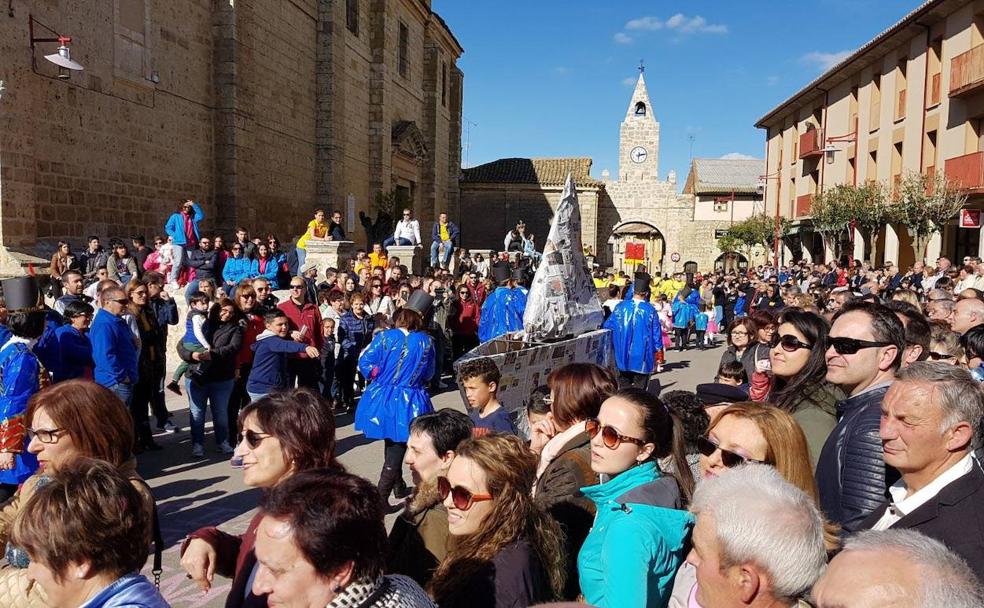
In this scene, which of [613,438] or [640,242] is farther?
[640,242]

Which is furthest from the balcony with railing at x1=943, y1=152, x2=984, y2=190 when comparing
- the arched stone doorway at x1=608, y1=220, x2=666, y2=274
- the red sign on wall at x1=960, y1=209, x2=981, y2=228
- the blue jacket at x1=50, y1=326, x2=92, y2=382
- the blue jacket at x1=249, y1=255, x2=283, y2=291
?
the arched stone doorway at x1=608, y1=220, x2=666, y2=274

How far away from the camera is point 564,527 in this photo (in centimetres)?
286

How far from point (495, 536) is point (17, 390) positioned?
3.65 m

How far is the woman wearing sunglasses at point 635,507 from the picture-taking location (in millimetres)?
2191

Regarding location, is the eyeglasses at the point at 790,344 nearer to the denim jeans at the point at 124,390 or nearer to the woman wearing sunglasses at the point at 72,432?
the woman wearing sunglasses at the point at 72,432

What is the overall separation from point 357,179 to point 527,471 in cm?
2284

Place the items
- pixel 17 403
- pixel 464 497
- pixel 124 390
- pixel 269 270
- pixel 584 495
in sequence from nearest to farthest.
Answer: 1. pixel 464 497
2. pixel 584 495
3. pixel 17 403
4. pixel 124 390
5. pixel 269 270

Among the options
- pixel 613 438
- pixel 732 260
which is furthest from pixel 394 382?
pixel 732 260

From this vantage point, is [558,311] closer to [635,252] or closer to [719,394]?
[719,394]

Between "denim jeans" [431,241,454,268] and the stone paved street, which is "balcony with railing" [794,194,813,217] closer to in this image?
"denim jeans" [431,241,454,268]

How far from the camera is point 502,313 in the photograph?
11344 mm

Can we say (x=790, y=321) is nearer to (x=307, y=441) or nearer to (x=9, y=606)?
(x=307, y=441)

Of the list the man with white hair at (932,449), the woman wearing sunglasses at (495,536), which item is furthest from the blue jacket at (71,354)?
the man with white hair at (932,449)

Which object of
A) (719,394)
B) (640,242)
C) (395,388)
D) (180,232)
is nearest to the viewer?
(719,394)
